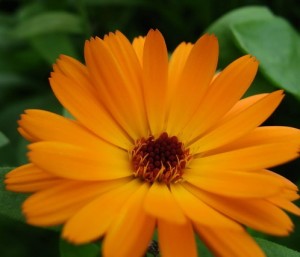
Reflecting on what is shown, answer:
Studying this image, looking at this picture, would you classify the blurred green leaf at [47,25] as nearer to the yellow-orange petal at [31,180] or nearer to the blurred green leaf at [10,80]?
the blurred green leaf at [10,80]

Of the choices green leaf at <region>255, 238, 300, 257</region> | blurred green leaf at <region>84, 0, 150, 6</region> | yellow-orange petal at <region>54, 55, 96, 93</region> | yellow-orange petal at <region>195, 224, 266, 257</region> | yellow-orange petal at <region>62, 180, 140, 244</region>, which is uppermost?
blurred green leaf at <region>84, 0, 150, 6</region>

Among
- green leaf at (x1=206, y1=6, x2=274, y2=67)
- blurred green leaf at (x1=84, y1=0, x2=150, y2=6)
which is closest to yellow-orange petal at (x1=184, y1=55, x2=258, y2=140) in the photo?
green leaf at (x1=206, y1=6, x2=274, y2=67)

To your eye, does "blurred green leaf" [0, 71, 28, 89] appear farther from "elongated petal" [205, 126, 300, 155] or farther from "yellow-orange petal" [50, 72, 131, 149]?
"elongated petal" [205, 126, 300, 155]

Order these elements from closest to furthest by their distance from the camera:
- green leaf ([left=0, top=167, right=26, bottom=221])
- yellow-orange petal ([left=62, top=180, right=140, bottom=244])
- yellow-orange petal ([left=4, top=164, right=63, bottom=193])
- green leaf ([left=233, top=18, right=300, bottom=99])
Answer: yellow-orange petal ([left=62, top=180, right=140, bottom=244]), yellow-orange petal ([left=4, top=164, right=63, bottom=193]), green leaf ([left=0, top=167, right=26, bottom=221]), green leaf ([left=233, top=18, right=300, bottom=99])

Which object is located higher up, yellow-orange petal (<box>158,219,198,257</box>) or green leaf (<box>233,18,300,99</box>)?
green leaf (<box>233,18,300,99</box>)

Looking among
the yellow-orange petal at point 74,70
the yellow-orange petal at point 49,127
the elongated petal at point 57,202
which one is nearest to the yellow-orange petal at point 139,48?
the yellow-orange petal at point 74,70

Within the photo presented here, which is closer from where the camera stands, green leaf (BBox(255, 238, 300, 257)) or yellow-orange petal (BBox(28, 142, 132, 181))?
yellow-orange petal (BBox(28, 142, 132, 181))

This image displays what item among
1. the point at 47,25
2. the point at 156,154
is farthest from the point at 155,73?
the point at 47,25

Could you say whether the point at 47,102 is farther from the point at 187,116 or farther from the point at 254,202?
the point at 254,202
